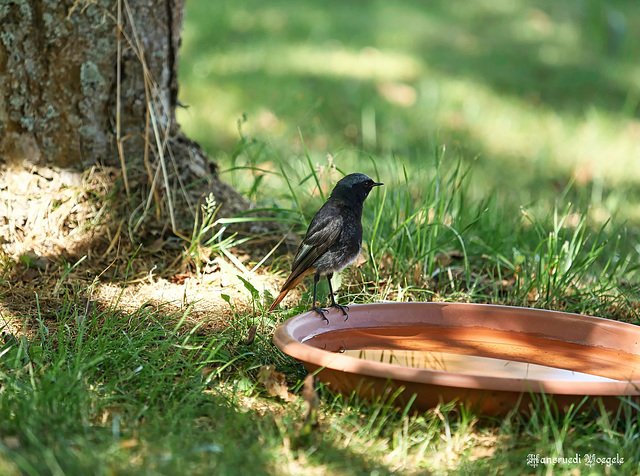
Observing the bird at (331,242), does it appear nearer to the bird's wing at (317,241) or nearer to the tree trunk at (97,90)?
the bird's wing at (317,241)

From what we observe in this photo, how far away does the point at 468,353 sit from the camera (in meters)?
2.77

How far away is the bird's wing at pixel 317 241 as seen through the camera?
2977 mm

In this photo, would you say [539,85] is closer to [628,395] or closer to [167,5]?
[167,5]

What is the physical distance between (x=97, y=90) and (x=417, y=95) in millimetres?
4854

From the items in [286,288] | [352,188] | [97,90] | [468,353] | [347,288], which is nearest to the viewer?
[468,353]

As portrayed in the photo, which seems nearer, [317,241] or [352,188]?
[317,241]

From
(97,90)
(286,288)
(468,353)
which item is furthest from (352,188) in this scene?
(97,90)

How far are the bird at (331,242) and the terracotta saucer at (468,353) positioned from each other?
7.8 inches

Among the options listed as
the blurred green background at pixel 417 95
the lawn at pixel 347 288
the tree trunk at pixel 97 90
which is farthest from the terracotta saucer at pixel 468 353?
the blurred green background at pixel 417 95

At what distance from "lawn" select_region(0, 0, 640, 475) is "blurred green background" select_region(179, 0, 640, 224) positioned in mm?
38

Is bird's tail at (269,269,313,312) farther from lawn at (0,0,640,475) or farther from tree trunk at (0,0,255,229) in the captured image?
tree trunk at (0,0,255,229)

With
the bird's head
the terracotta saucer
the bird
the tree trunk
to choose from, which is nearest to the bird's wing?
the bird

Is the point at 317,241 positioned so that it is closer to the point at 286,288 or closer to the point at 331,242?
the point at 331,242

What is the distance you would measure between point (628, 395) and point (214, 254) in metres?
2.21
